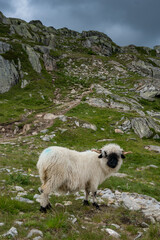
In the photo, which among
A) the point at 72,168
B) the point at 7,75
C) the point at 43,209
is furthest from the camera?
the point at 7,75

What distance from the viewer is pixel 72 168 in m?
6.69

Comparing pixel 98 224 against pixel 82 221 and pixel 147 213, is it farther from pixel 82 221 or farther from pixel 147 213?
pixel 147 213

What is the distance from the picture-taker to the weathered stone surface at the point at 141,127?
1045 inches

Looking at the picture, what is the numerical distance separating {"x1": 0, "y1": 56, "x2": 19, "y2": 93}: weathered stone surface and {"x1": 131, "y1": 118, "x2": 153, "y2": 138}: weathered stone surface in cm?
3358

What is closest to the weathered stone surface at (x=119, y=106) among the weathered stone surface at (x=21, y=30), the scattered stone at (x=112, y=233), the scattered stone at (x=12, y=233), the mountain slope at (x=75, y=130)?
the mountain slope at (x=75, y=130)

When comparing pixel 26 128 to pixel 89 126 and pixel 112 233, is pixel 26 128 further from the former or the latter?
pixel 112 233

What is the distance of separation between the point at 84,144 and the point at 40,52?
6001cm

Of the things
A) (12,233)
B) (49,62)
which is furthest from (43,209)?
(49,62)

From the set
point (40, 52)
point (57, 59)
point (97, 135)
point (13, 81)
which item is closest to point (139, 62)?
point (57, 59)

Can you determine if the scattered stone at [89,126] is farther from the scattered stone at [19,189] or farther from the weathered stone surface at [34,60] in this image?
the weathered stone surface at [34,60]

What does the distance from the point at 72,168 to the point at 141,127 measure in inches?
927

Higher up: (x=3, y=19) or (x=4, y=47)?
(x=3, y=19)

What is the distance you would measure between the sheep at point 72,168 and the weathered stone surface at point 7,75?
1650 inches

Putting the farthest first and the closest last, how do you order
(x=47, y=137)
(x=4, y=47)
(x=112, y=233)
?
(x=4, y=47) < (x=47, y=137) < (x=112, y=233)
